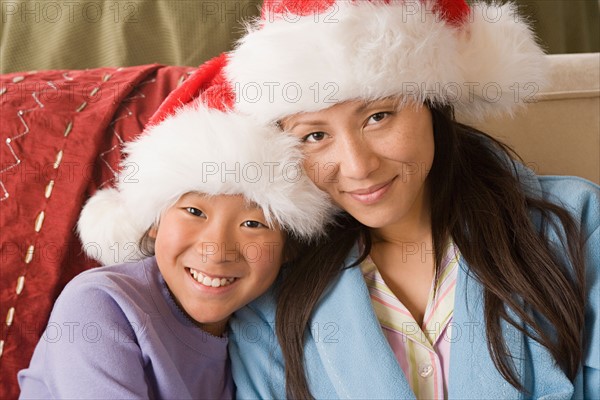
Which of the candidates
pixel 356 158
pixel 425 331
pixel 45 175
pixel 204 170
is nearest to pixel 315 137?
pixel 356 158

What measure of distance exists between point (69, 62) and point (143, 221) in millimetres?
723

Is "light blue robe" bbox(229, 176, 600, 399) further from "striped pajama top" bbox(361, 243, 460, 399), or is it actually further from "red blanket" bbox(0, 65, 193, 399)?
"red blanket" bbox(0, 65, 193, 399)

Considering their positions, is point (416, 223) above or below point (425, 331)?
above

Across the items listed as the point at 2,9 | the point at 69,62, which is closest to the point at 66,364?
the point at 69,62

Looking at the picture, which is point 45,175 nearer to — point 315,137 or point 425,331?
point 315,137

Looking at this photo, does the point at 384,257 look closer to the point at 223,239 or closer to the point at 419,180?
the point at 419,180

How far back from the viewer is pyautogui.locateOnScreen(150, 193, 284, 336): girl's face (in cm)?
110

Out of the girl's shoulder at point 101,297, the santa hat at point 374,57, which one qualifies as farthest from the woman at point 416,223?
the girl's shoulder at point 101,297

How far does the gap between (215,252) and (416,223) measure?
0.41 m

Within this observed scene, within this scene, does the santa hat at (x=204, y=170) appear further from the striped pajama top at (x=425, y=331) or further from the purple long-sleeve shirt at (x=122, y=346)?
the striped pajama top at (x=425, y=331)

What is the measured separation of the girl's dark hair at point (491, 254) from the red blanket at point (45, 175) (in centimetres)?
41

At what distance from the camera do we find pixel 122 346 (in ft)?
3.50

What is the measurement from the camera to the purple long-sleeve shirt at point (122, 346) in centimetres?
104

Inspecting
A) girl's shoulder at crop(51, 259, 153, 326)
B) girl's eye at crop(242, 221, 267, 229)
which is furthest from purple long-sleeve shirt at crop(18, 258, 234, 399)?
girl's eye at crop(242, 221, 267, 229)
